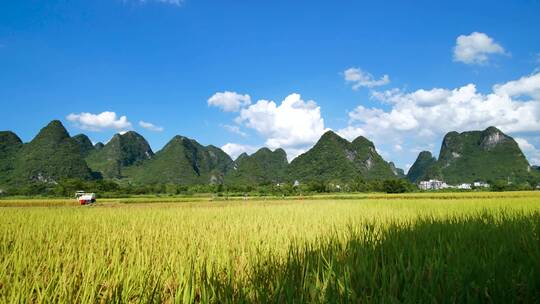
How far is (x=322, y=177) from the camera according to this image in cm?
9981

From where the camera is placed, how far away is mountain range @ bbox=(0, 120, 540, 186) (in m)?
88.6

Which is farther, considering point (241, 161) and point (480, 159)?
point (241, 161)

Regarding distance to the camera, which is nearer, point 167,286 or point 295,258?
point 167,286

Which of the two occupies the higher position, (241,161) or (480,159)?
(480,159)

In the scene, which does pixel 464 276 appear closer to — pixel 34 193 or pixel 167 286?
pixel 167 286

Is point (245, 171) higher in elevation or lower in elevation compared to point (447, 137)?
lower

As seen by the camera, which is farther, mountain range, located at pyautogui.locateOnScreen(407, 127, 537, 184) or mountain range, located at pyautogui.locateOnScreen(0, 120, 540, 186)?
mountain range, located at pyautogui.locateOnScreen(407, 127, 537, 184)

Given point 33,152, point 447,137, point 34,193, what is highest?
point 447,137

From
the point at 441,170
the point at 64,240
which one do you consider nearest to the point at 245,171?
the point at 441,170

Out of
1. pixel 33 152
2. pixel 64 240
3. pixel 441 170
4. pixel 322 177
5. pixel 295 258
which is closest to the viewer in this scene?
pixel 295 258

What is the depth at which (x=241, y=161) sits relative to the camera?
110500 millimetres

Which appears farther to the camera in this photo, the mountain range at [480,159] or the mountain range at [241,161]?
the mountain range at [480,159]

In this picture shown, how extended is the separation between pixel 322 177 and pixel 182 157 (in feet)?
150

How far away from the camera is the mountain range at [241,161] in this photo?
291ft
